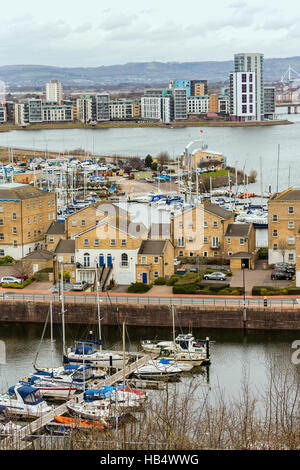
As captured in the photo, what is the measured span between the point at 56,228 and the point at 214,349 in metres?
8.08

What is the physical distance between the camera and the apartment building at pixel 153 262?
22641mm

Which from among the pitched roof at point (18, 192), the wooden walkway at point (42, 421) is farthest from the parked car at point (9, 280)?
the wooden walkway at point (42, 421)

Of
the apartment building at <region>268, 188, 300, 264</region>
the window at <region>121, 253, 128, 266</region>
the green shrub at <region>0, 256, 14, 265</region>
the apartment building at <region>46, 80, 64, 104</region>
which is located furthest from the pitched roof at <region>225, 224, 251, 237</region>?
the apartment building at <region>46, 80, 64, 104</region>

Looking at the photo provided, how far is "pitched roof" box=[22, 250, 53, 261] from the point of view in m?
24.1

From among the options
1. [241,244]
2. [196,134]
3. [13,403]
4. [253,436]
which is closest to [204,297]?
[241,244]

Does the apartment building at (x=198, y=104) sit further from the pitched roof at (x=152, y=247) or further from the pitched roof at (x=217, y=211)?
the pitched roof at (x=152, y=247)

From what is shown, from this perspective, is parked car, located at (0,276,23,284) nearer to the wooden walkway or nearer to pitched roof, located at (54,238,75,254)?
pitched roof, located at (54,238,75,254)

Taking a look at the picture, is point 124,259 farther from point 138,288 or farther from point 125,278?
point 138,288

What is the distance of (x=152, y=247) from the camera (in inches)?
906

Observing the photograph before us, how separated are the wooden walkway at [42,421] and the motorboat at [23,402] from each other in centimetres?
30

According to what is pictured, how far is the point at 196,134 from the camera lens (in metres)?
105

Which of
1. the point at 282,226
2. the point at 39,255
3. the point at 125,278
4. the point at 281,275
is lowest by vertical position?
the point at 125,278

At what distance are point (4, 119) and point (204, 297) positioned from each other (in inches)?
4245

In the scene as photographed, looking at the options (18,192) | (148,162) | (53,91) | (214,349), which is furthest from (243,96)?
(214,349)
